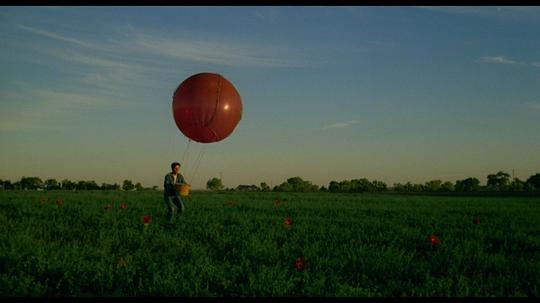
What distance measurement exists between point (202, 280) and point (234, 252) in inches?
53.4

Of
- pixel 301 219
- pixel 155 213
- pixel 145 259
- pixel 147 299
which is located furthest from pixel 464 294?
pixel 155 213

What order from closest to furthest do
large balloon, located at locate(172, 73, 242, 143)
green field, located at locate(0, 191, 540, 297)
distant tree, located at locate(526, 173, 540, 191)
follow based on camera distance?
green field, located at locate(0, 191, 540, 297)
large balloon, located at locate(172, 73, 242, 143)
distant tree, located at locate(526, 173, 540, 191)

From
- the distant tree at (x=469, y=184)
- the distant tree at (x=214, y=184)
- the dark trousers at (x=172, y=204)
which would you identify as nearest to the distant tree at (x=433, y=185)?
the distant tree at (x=469, y=184)

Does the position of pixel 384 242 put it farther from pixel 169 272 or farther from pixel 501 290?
pixel 169 272

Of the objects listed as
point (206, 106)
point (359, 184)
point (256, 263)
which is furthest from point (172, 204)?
point (359, 184)

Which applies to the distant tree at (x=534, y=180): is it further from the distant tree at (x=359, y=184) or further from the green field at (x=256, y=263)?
the green field at (x=256, y=263)

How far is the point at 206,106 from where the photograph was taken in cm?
894

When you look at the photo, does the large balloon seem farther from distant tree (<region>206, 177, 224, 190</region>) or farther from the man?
distant tree (<region>206, 177, 224, 190</region>)

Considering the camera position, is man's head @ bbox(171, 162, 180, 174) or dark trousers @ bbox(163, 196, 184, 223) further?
man's head @ bbox(171, 162, 180, 174)

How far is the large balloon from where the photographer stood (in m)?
8.97

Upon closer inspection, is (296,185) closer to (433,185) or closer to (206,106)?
(433,185)

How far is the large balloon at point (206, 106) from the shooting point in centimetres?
897

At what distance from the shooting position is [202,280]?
14.9 ft

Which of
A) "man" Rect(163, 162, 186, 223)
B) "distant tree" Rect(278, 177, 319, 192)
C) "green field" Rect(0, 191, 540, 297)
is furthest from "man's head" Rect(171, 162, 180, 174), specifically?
"distant tree" Rect(278, 177, 319, 192)
